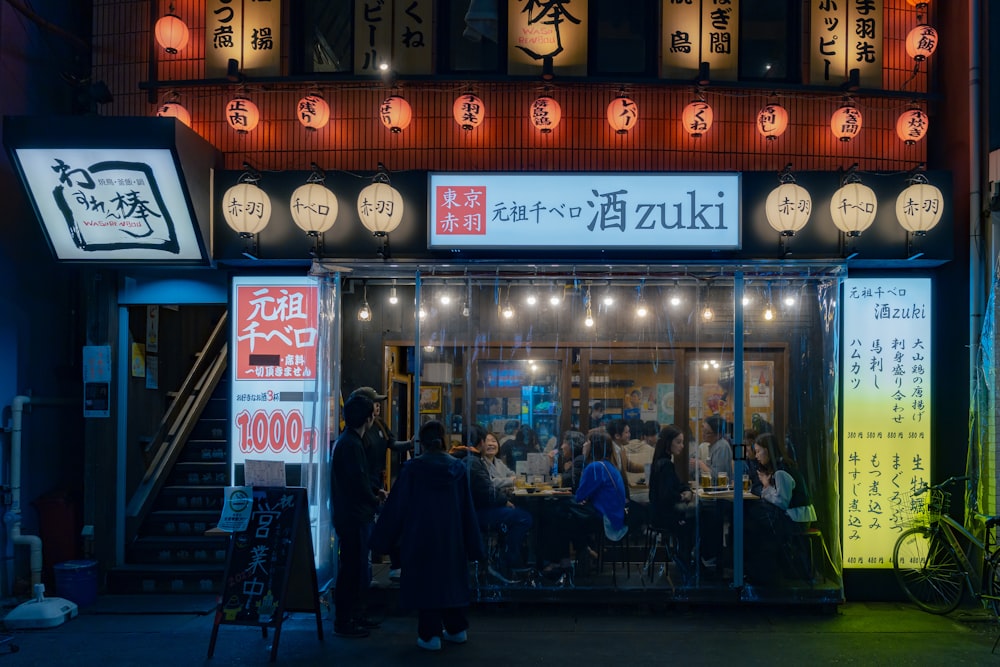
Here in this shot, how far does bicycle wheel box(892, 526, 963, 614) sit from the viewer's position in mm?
8953

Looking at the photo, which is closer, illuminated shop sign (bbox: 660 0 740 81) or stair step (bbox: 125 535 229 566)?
illuminated shop sign (bbox: 660 0 740 81)

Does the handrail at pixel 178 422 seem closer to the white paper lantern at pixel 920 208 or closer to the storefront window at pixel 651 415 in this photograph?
the storefront window at pixel 651 415

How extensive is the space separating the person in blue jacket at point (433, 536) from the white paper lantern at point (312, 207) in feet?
9.71

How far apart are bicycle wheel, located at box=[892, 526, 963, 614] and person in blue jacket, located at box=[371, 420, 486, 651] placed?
16.3 ft

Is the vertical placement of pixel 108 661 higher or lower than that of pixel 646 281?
lower

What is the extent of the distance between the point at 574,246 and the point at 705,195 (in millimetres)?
1622

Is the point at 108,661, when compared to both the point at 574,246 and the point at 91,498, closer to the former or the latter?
the point at 91,498

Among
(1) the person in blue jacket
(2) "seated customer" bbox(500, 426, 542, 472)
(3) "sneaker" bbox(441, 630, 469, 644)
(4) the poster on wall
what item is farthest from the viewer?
(4) the poster on wall

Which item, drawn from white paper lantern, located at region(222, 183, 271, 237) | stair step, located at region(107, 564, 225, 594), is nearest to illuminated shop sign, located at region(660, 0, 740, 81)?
white paper lantern, located at region(222, 183, 271, 237)

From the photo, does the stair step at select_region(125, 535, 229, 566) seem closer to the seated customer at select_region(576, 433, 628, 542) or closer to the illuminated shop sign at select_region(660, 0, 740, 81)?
the seated customer at select_region(576, 433, 628, 542)

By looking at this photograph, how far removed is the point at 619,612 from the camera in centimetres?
902

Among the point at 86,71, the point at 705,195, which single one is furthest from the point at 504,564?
the point at 86,71

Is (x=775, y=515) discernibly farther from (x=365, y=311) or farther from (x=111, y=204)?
(x=111, y=204)

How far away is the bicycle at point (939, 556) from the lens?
28.8ft
